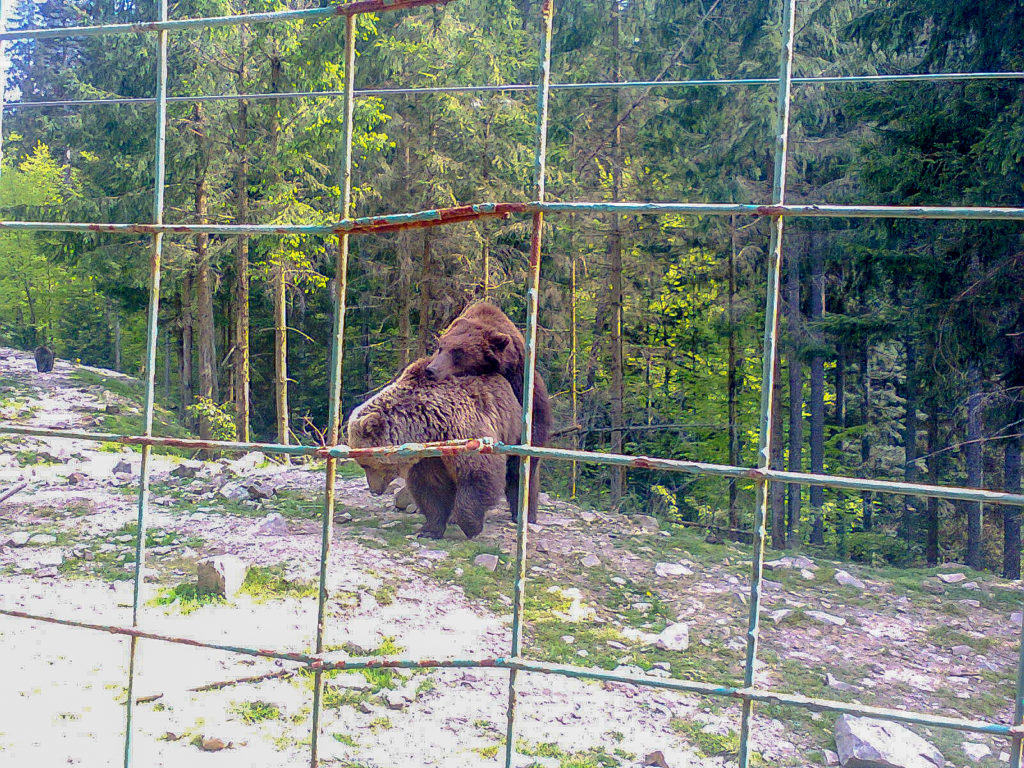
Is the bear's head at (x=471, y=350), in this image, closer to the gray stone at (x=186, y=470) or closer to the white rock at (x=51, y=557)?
the white rock at (x=51, y=557)

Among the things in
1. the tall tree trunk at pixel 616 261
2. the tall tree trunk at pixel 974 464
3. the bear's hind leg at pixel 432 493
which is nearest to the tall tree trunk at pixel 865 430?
the tall tree trunk at pixel 974 464

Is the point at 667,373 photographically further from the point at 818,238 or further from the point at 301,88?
the point at 301,88

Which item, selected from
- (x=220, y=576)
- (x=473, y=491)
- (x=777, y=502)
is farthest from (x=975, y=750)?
(x=777, y=502)

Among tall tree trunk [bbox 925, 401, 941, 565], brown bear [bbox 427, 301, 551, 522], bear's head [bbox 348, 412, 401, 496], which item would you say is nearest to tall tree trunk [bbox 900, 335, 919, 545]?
tall tree trunk [bbox 925, 401, 941, 565]

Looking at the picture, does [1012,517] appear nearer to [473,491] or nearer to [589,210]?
[473,491]

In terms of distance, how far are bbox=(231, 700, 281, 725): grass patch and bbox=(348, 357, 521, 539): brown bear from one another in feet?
9.08

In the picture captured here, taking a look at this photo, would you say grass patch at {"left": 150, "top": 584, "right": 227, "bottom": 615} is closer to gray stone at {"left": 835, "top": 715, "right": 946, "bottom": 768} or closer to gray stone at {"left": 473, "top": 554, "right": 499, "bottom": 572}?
gray stone at {"left": 473, "top": 554, "right": 499, "bottom": 572}

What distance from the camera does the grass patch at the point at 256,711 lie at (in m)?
4.05

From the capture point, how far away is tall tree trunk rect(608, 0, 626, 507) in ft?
39.5

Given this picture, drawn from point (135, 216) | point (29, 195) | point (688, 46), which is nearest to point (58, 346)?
point (29, 195)

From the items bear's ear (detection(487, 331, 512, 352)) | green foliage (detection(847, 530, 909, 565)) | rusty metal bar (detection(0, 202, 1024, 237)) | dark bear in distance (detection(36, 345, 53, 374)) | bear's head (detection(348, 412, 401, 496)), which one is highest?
rusty metal bar (detection(0, 202, 1024, 237))

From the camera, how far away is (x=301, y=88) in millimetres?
11562

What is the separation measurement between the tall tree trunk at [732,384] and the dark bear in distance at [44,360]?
13.2 metres

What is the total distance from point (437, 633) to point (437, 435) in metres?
1.99
